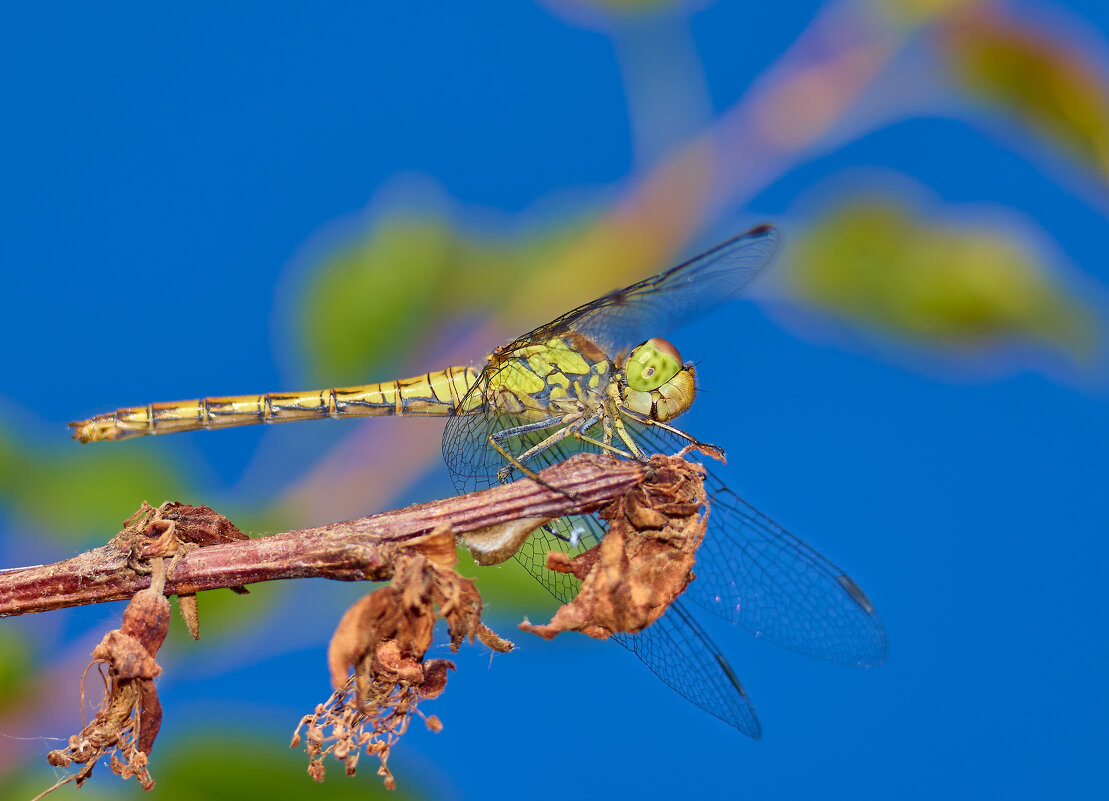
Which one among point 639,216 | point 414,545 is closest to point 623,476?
point 414,545

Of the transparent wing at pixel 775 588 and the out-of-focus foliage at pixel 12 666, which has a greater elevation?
the out-of-focus foliage at pixel 12 666

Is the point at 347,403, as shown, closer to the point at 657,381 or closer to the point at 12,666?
the point at 657,381

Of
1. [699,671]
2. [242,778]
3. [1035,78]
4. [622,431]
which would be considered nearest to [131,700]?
[242,778]

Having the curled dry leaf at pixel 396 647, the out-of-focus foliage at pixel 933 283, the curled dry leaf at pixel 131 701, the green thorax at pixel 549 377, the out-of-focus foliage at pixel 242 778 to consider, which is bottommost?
the curled dry leaf at pixel 396 647

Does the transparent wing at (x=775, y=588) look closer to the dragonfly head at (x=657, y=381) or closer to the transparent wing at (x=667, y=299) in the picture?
the dragonfly head at (x=657, y=381)

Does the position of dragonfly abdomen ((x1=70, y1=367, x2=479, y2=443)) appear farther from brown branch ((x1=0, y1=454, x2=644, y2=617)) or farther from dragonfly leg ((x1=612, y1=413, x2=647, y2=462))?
brown branch ((x1=0, y1=454, x2=644, y2=617))

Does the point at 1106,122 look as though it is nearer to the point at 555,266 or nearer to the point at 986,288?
the point at 986,288

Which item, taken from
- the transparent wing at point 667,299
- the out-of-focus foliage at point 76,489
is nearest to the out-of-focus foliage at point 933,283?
the transparent wing at point 667,299
